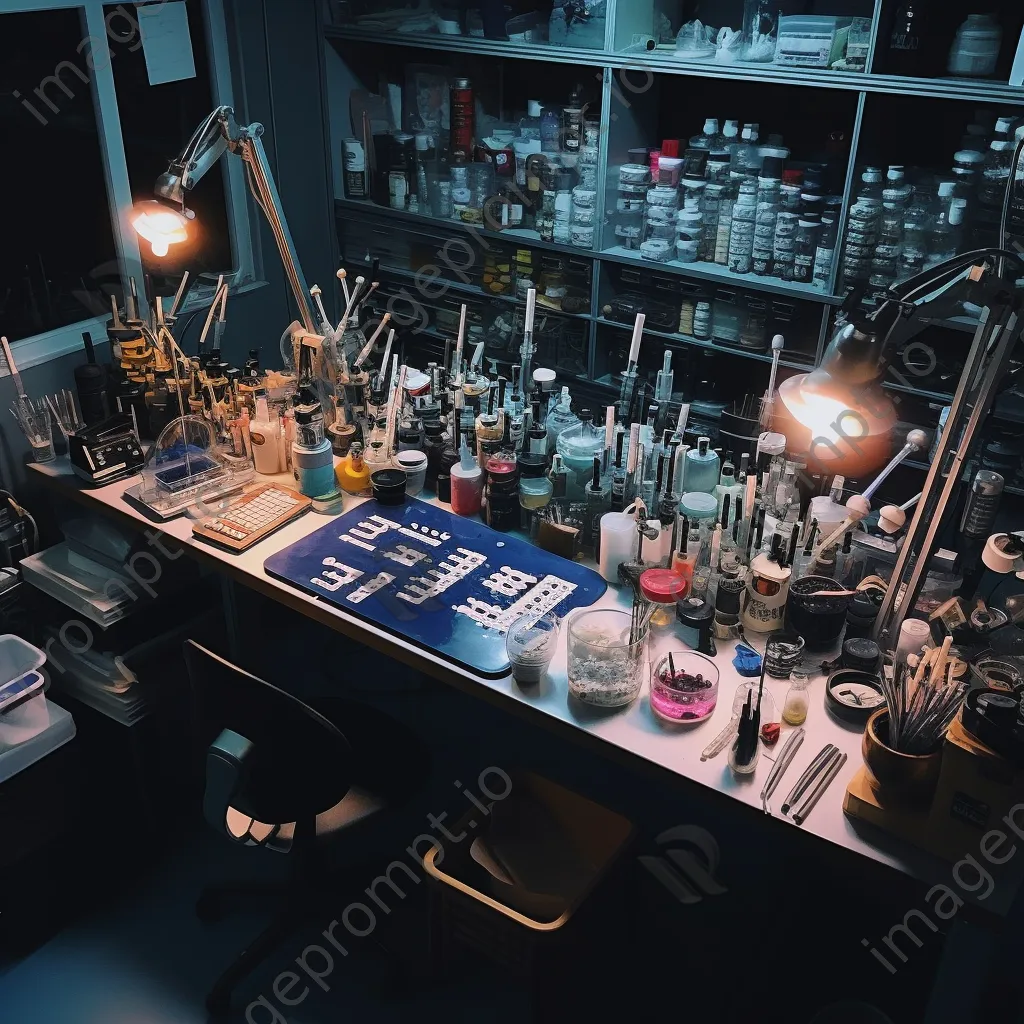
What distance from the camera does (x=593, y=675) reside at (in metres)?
1.82

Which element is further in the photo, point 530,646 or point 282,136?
point 282,136

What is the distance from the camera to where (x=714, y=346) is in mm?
3133

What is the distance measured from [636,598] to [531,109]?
1976mm

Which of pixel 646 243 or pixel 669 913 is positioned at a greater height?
pixel 646 243

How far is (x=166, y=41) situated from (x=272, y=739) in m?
2.20

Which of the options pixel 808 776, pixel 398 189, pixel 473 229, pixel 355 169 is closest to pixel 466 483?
pixel 808 776

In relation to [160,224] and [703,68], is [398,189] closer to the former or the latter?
[703,68]

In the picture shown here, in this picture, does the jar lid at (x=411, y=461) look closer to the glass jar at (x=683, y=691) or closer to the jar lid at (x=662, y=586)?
the jar lid at (x=662, y=586)

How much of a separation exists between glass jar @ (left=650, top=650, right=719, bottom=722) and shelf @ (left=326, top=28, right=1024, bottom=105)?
1602 millimetres

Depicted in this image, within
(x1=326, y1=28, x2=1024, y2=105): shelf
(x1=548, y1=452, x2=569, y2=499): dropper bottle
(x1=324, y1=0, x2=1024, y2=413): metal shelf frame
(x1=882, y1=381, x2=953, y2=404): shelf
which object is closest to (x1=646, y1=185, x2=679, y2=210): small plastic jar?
(x1=324, y1=0, x2=1024, y2=413): metal shelf frame

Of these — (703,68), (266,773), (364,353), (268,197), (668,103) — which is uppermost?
(703,68)

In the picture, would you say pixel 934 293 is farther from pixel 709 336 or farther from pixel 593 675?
pixel 709 336

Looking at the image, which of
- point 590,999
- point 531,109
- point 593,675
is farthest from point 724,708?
point 531,109

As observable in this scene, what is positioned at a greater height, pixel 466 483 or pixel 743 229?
pixel 743 229
